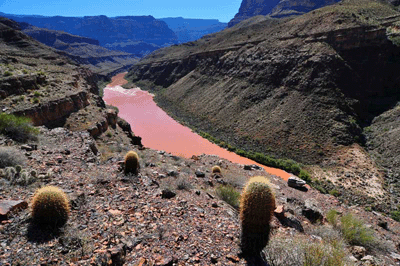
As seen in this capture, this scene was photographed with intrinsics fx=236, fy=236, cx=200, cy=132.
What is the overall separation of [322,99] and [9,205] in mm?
25931

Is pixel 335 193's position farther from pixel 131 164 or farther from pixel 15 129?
pixel 15 129

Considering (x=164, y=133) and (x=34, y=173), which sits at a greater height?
(x=34, y=173)

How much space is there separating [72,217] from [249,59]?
3593 centimetres

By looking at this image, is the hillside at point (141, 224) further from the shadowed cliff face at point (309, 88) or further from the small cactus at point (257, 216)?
the shadowed cliff face at point (309, 88)

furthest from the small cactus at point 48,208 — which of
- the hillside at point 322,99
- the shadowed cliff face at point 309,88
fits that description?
the shadowed cliff face at point 309,88

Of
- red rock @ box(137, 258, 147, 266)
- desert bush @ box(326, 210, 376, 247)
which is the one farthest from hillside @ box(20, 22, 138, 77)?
red rock @ box(137, 258, 147, 266)

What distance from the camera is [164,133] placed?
30.5 metres

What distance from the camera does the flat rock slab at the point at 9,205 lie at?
4.30 meters

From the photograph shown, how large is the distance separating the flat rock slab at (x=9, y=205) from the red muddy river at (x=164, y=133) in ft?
55.8

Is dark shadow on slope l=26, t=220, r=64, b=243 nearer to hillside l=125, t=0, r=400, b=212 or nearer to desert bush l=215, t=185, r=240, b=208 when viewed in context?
desert bush l=215, t=185, r=240, b=208

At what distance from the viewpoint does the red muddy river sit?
23.8 m

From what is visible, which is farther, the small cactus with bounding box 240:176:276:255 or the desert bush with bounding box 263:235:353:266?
the small cactus with bounding box 240:176:276:255

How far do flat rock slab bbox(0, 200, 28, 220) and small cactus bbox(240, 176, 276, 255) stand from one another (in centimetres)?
446

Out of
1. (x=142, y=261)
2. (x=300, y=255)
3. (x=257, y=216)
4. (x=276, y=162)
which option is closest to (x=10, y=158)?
(x=142, y=261)
